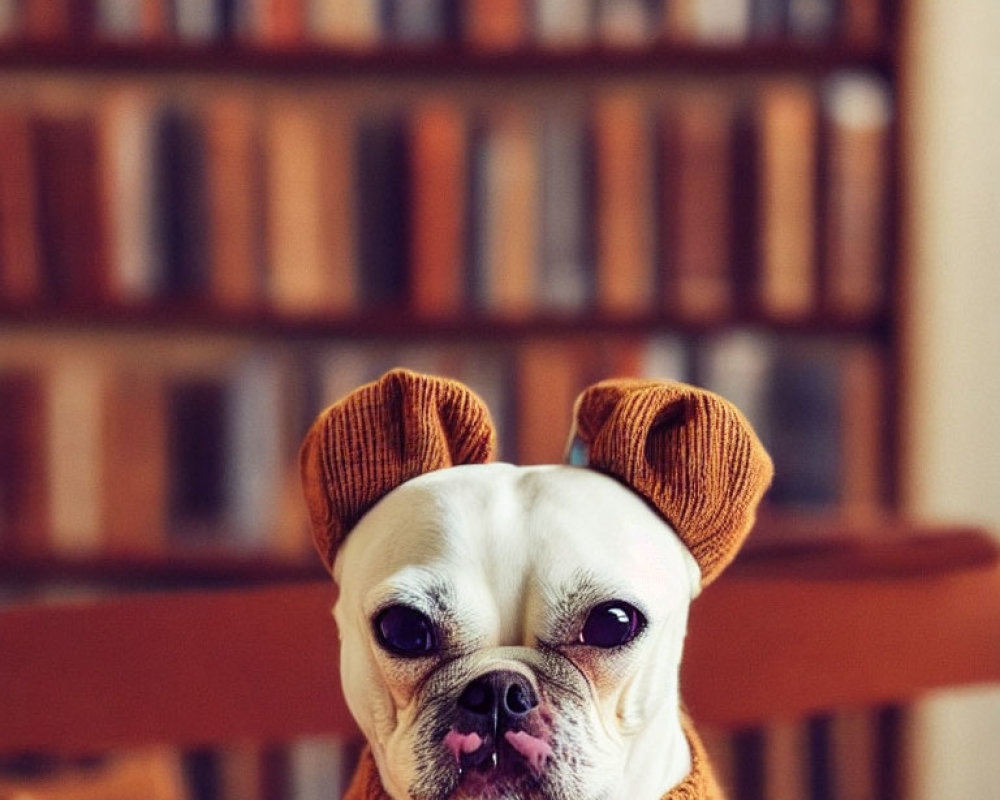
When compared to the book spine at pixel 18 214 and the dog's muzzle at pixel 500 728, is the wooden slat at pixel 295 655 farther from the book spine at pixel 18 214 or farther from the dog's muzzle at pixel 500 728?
the book spine at pixel 18 214

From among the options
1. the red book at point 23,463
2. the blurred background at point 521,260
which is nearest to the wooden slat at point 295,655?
the blurred background at point 521,260

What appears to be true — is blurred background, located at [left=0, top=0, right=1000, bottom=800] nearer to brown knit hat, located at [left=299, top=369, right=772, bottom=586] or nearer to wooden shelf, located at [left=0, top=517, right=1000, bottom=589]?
wooden shelf, located at [left=0, top=517, right=1000, bottom=589]

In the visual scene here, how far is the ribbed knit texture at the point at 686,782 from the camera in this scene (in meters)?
0.38

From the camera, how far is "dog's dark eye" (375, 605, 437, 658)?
357mm

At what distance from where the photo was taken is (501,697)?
1.10 ft

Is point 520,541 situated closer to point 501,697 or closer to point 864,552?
point 501,697

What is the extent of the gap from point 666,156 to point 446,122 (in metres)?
0.29

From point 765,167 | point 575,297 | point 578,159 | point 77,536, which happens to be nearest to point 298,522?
point 77,536

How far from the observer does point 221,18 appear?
4.56 feet

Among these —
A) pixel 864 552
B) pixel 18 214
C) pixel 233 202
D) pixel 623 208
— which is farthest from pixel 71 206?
pixel 864 552

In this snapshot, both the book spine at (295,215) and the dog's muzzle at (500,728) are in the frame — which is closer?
the dog's muzzle at (500,728)

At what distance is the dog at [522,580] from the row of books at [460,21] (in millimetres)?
1086

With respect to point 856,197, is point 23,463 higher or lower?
lower

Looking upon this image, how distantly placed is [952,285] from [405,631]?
1.24 meters
